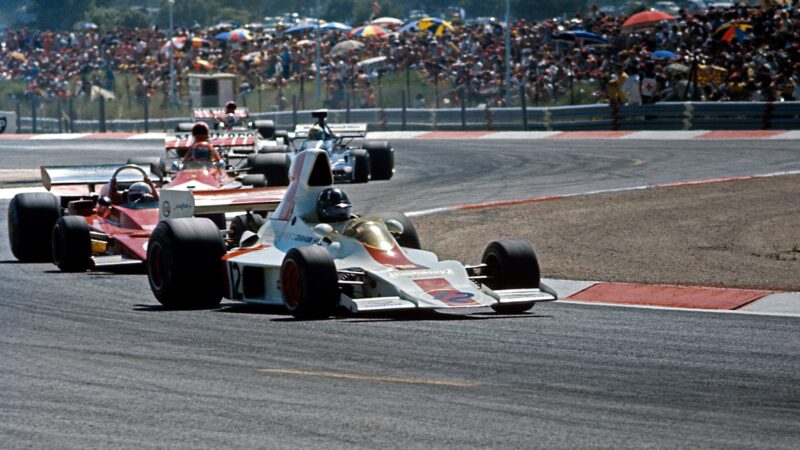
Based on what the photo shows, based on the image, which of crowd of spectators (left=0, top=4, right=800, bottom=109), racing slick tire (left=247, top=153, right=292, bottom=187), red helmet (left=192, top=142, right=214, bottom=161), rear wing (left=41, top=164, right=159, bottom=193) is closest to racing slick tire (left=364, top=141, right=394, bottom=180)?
racing slick tire (left=247, top=153, right=292, bottom=187)

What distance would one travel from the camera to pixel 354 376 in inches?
360

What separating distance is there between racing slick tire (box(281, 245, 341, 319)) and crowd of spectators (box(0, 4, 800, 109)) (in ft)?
86.1

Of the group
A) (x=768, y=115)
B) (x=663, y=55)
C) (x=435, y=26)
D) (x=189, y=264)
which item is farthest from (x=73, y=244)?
(x=435, y=26)

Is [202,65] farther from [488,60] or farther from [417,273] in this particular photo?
[417,273]

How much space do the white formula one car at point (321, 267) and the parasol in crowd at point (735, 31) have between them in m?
25.6

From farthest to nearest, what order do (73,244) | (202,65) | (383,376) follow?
(202,65) → (73,244) → (383,376)

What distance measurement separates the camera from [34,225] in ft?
56.2

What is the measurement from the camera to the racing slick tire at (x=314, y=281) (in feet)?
38.0

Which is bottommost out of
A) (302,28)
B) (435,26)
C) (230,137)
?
(230,137)

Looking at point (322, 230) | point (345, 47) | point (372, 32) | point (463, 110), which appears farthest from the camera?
point (372, 32)

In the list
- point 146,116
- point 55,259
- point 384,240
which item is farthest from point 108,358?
point 146,116

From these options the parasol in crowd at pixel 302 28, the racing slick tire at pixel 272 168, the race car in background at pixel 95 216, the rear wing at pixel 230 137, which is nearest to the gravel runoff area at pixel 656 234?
the race car in background at pixel 95 216

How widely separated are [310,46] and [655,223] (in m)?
43.9

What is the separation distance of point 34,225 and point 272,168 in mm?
10817
